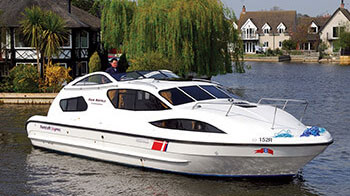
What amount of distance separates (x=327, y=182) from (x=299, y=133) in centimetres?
211

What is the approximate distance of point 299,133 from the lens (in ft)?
46.9

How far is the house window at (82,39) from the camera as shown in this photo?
4288cm

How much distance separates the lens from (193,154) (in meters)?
14.8

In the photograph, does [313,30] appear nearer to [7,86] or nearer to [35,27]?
[35,27]

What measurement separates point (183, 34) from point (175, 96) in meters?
20.6

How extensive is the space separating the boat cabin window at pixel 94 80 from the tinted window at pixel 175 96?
2345 mm

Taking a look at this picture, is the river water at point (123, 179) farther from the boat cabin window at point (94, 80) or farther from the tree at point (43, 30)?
the tree at point (43, 30)

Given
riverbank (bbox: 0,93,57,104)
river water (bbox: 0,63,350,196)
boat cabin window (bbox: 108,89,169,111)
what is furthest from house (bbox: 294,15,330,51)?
boat cabin window (bbox: 108,89,169,111)

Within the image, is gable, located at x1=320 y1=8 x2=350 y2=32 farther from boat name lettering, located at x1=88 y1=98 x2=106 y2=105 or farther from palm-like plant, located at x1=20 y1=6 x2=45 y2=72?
boat name lettering, located at x1=88 y1=98 x2=106 y2=105

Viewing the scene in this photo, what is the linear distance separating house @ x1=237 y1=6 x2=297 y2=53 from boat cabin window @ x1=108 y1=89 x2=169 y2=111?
100 meters

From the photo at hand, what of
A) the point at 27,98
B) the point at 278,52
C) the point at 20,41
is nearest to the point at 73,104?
the point at 27,98

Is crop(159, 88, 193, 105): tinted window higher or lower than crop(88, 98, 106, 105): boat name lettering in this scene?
higher

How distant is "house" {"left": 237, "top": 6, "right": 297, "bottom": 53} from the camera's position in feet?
379

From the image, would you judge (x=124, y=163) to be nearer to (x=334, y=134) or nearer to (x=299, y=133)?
(x=299, y=133)
